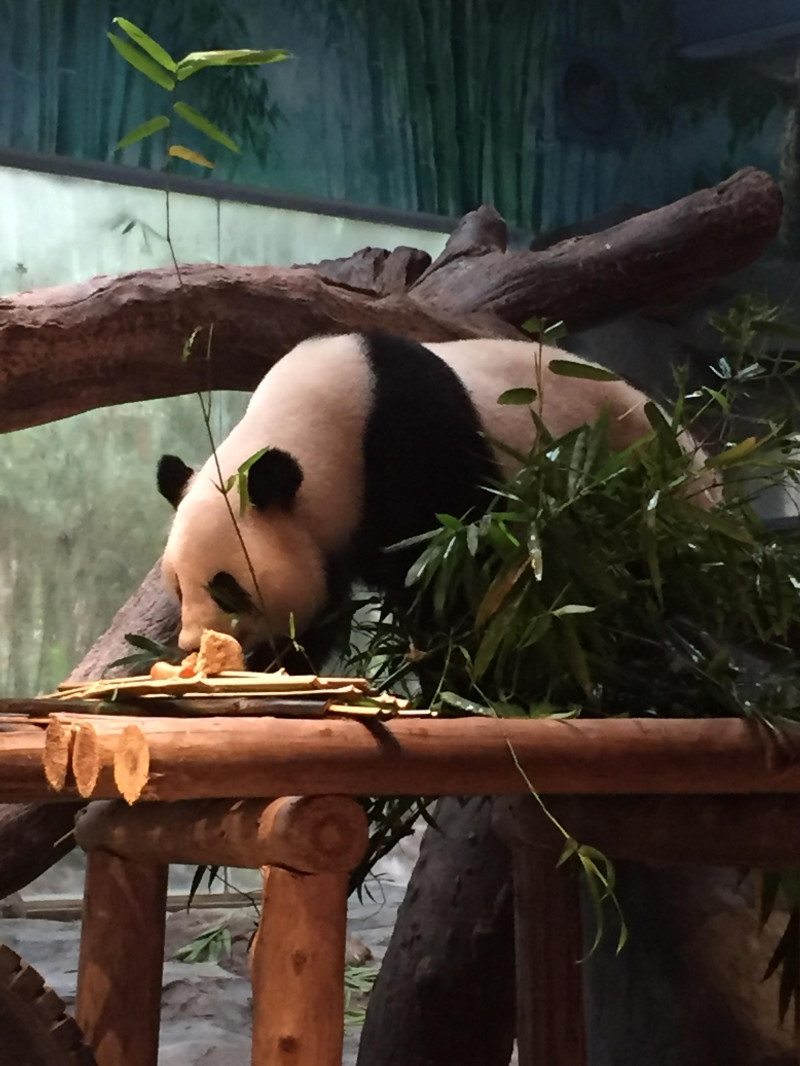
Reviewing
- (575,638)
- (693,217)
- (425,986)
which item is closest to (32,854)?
(425,986)

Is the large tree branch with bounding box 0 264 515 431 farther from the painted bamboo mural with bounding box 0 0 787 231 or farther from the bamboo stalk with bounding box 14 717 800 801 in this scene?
the painted bamboo mural with bounding box 0 0 787 231

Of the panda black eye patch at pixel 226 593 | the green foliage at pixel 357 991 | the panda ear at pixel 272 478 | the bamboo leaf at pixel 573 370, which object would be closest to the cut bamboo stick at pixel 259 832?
the panda black eye patch at pixel 226 593

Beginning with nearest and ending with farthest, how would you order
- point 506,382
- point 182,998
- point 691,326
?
point 506,382, point 182,998, point 691,326

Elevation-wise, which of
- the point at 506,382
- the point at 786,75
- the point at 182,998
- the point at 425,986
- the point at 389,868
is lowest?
the point at 389,868

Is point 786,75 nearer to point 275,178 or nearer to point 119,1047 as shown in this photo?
point 275,178

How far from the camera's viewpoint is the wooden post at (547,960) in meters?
2.15

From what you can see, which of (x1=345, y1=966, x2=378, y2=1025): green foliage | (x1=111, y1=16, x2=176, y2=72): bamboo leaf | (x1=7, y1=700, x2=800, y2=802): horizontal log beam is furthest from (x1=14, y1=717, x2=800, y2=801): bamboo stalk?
(x1=345, y1=966, x2=378, y2=1025): green foliage

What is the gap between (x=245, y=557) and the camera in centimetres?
210

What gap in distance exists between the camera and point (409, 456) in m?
2.17

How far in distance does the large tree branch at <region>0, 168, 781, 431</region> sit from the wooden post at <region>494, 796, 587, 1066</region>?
3.43 ft

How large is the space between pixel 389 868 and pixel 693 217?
10.6ft

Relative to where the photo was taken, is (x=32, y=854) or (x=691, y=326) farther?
(x=691, y=326)

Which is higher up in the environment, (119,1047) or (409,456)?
(409,456)

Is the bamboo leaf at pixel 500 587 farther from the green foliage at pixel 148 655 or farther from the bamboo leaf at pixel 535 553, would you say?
the green foliage at pixel 148 655
